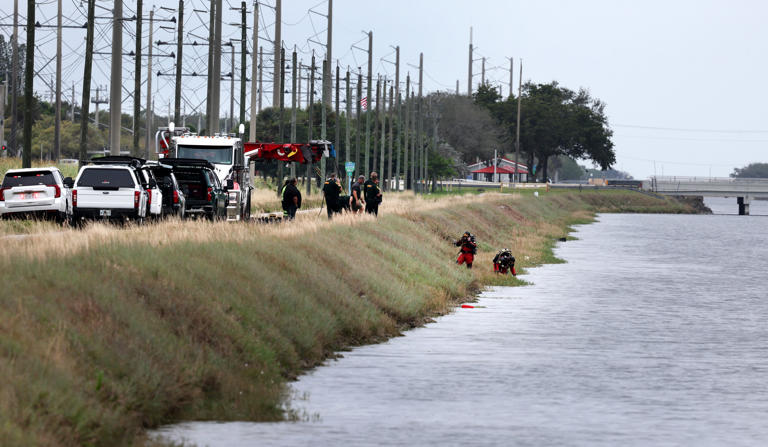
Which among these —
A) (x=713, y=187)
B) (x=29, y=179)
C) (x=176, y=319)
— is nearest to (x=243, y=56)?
(x=29, y=179)

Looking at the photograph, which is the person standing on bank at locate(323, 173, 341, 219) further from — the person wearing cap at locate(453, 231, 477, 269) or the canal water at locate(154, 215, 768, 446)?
the canal water at locate(154, 215, 768, 446)

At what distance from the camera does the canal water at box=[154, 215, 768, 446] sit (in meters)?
14.6

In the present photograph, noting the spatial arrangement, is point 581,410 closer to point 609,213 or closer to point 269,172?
point 269,172

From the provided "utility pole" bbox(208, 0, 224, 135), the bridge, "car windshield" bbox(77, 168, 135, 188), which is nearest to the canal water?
"car windshield" bbox(77, 168, 135, 188)

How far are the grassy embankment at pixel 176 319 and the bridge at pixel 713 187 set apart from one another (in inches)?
5666

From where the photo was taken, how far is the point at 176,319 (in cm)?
1702

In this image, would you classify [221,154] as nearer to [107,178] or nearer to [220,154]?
[220,154]

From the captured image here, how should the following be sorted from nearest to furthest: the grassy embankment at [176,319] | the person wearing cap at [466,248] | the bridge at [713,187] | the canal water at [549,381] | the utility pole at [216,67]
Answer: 1. the grassy embankment at [176,319]
2. the canal water at [549,381]
3. the person wearing cap at [466,248]
4. the utility pole at [216,67]
5. the bridge at [713,187]

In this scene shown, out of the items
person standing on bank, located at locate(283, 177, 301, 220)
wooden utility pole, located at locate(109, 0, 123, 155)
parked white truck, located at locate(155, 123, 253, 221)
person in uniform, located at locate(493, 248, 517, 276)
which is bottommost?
person in uniform, located at locate(493, 248, 517, 276)

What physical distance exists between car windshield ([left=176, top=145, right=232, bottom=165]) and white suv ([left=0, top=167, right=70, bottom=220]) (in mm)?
11380

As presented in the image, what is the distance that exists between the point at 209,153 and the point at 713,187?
5176 inches

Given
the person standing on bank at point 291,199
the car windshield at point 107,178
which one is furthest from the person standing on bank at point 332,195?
the car windshield at point 107,178

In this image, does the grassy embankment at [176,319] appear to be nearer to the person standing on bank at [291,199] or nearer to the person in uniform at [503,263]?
the person in uniform at [503,263]

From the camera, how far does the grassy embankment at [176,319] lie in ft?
41.7
